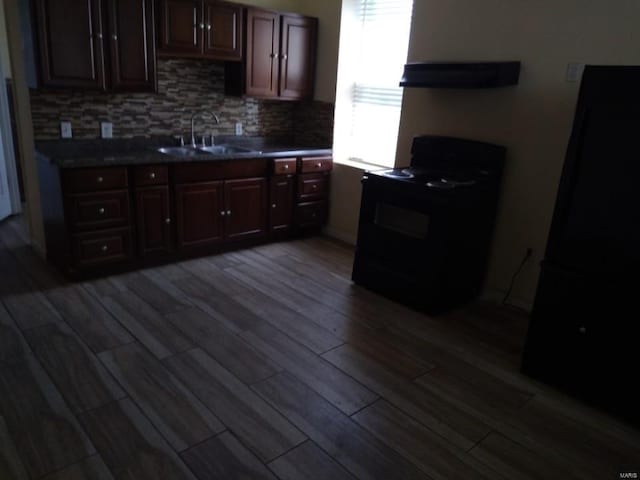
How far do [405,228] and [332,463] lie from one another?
185cm

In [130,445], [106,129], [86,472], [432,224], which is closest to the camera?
[86,472]

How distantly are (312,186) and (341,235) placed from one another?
21.9 inches

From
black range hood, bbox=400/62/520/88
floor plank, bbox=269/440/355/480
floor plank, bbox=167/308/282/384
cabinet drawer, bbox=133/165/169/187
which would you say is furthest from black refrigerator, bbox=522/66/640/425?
cabinet drawer, bbox=133/165/169/187

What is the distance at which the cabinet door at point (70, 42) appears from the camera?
2951mm

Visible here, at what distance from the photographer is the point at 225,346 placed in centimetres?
261

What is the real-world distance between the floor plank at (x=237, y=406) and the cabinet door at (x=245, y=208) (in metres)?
1.59

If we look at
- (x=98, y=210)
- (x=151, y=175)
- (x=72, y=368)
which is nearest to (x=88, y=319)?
(x=72, y=368)

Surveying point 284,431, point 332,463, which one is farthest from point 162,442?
point 332,463

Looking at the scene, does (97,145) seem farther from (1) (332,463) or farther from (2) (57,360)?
(1) (332,463)

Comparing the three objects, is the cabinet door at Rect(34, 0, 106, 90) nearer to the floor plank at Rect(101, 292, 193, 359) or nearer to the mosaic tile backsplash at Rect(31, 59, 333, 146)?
the mosaic tile backsplash at Rect(31, 59, 333, 146)

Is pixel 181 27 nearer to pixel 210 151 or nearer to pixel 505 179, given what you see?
pixel 210 151

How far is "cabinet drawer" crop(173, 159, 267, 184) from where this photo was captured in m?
3.54

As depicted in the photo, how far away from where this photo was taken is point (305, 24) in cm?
426

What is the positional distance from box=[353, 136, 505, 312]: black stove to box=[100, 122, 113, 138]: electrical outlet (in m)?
2.00
